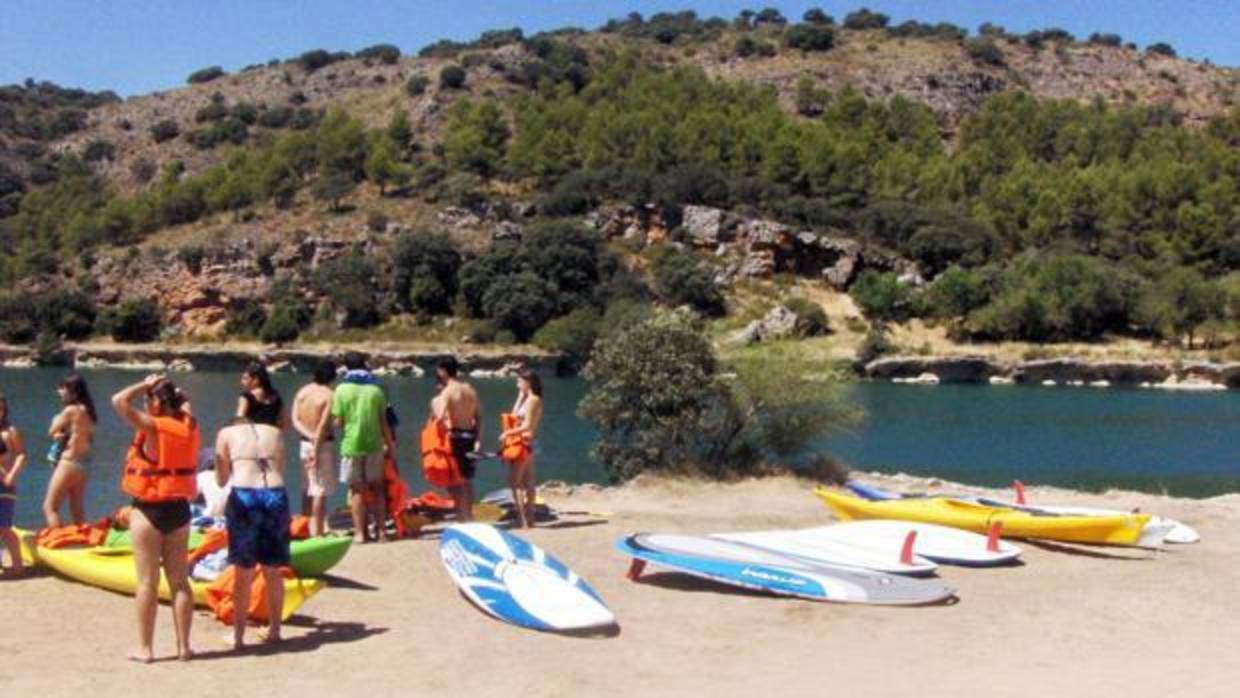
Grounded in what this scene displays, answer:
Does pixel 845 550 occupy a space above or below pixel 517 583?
below

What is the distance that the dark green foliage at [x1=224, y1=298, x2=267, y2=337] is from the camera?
84.3 m

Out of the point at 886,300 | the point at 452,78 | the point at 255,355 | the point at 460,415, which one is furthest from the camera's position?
the point at 452,78

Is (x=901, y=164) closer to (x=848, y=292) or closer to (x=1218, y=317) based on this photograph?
(x=848, y=292)

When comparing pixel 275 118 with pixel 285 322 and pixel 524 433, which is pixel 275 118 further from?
pixel 524 433

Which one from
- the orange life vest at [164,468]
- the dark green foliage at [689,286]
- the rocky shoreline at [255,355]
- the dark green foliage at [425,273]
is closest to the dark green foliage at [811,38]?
the dark green foliage at [689,286]

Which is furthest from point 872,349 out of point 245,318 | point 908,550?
point 908,550

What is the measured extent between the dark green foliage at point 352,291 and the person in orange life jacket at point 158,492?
75.9 m

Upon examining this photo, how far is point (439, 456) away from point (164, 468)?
17.7 ft

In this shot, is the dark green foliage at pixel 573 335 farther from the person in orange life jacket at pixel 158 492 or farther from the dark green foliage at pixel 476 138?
the person in orange life jacket at pixel 158 492

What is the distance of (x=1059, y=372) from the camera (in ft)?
237

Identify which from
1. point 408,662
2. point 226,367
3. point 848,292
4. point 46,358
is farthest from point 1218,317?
point 408,662

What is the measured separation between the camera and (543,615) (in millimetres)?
10297

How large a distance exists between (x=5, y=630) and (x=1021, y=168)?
93.7 meters

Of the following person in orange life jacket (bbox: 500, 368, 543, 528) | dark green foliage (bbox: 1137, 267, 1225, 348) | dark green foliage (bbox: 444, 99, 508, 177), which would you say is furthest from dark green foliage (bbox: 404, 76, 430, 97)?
person in orange life jacket (bbox: 500, 368, 543, 528)
